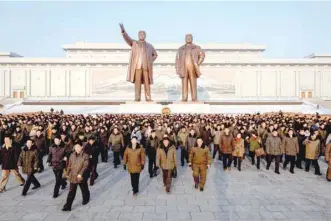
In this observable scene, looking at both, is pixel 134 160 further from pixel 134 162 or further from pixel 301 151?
pixel 301 151

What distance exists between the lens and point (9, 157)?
663 centimetres

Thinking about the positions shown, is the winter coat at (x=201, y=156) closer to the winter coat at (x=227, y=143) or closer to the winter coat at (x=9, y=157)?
the winter coat at (x=227, y=143)

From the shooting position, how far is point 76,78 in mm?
49219

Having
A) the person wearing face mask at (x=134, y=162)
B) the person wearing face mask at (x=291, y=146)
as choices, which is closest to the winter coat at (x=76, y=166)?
the person wearing face mask at (x=134, y=162)

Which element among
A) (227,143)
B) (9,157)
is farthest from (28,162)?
(227,143)

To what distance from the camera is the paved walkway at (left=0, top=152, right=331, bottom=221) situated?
5340 mm

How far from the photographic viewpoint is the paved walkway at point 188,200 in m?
5.34

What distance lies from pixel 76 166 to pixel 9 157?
181cm

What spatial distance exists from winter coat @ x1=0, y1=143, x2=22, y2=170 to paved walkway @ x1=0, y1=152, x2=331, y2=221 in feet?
1.75

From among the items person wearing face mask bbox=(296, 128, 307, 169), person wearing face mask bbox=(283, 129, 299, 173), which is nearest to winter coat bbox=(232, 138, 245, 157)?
person wearing face mask bbox=(283, 129, 299, 173)

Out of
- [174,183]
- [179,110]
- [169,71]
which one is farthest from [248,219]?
[169,71]

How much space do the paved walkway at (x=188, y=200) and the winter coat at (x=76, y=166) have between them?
528mm

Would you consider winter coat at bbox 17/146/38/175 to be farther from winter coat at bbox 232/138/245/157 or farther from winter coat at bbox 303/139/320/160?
winter coat at bbox 303/139/320/160

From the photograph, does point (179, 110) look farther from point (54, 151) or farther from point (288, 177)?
point (54, 151)
